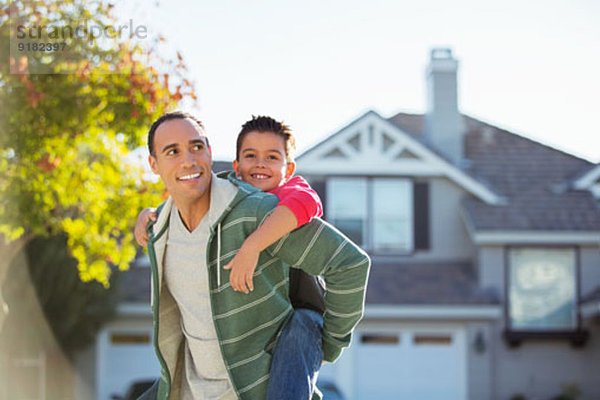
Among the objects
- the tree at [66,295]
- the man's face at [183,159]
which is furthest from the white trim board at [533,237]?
the man's face at [183,159]

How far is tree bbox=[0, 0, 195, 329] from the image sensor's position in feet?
26.8

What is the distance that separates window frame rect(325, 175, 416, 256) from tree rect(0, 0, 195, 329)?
33.8 ft

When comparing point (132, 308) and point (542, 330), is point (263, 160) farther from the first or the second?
point (542, 330)

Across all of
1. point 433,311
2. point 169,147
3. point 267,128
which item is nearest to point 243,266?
point 169,147

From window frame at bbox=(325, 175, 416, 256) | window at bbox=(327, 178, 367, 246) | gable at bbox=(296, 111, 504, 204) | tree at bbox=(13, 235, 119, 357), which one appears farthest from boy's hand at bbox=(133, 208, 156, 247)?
window at bbox=(327, 178, 367, 246)

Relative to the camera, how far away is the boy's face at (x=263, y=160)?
3.60 metres

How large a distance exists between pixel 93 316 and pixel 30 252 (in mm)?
2003

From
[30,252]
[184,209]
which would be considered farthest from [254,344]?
[30,252]

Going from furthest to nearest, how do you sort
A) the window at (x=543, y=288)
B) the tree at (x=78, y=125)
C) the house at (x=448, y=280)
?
the window at (x=543, y=288)
the house at (x=448, y=280)
the tree at (x=78, y=125)

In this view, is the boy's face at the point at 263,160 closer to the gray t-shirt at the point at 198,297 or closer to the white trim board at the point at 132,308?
the gray t-shirt at the point at 198,297

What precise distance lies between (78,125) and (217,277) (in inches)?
237

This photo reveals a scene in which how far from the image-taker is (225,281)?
3117mm

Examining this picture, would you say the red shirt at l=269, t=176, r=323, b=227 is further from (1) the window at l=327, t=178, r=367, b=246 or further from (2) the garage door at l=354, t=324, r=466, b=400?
(1) the window at l=327, t=178, r=367, b=246

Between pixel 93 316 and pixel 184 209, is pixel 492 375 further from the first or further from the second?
pixel 184 209
